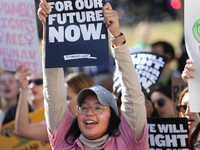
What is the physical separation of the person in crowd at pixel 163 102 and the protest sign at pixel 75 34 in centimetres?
140

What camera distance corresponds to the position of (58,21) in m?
2.28

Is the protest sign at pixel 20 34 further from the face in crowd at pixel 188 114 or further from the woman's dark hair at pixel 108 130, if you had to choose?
the face in crowd at pixel 188 114

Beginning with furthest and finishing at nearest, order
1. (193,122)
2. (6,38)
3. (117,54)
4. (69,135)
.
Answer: (6,38), (193,122), (69,135), (117,54)

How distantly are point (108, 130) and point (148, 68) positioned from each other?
0.83m

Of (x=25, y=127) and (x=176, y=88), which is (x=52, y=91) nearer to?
(x=25, y=127)

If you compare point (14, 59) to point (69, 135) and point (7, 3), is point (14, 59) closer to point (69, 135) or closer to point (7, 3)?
point (7, 3)

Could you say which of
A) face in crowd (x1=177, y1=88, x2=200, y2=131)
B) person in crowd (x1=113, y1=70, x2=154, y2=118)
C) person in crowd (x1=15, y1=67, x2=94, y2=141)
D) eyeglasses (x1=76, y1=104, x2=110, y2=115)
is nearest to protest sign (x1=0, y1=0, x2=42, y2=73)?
person in crowd (x1=15, y1=67, x2=94, y2=141)

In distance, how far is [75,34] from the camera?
7.46ft

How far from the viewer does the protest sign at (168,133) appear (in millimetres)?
2646

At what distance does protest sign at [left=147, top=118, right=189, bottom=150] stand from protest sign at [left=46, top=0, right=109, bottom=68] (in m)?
0.86

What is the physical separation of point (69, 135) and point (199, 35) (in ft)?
3.90

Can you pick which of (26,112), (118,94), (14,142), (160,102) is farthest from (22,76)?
(160,102)

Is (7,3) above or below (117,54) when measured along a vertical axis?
above

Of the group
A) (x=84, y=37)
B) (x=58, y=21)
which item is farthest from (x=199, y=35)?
(x=58, y=21)
